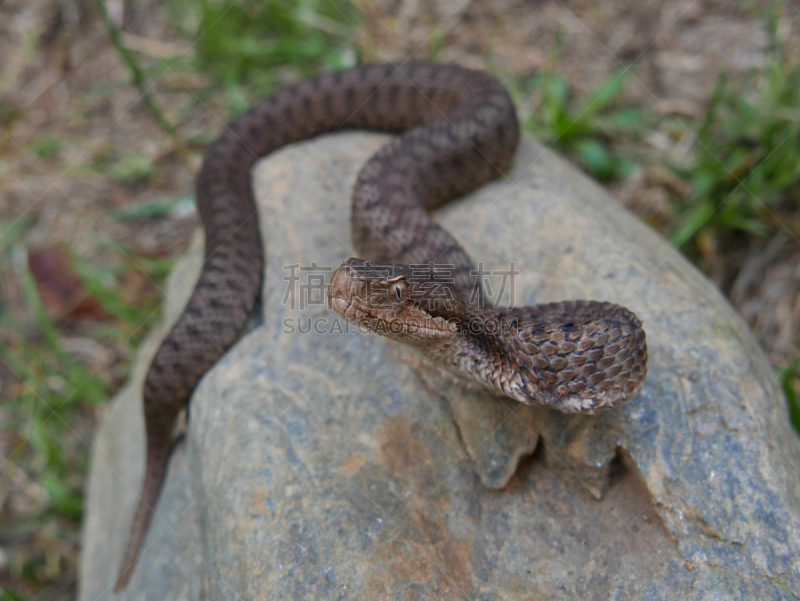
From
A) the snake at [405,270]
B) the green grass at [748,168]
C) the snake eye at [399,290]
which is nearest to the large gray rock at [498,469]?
the snake at [405,270]

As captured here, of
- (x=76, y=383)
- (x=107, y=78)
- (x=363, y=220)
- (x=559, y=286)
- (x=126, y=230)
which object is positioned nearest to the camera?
(x=559, y=286)

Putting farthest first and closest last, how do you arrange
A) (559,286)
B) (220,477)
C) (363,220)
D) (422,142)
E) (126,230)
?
(126,230)
(422,142)
(363,220)
(559,286)
(220,477)

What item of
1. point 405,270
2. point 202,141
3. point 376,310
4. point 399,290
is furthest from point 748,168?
point 202,141

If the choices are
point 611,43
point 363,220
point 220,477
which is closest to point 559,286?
point 363,220

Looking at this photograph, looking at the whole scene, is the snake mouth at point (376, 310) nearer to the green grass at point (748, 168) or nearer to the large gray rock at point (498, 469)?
the large gray rock at point (498, 469)

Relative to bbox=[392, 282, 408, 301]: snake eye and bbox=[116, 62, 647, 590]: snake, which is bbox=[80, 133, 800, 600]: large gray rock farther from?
bbox=[392, 282, 408, 301]: snake eye

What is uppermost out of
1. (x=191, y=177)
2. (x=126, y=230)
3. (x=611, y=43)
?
(x=611, y=43)

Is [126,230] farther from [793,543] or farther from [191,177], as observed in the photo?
[793,543]
